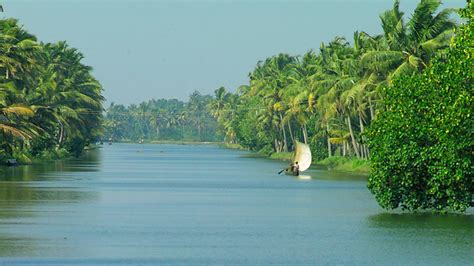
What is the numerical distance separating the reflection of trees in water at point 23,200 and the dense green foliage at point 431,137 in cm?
1216

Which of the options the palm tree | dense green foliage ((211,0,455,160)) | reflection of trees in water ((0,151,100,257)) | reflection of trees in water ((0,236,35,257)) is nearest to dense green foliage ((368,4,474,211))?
dense green foliage ((211,0,455,160))

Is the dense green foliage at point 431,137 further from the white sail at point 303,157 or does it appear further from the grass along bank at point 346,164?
the white sail at point 303,157

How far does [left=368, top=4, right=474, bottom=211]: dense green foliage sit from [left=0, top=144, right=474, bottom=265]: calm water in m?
1.00

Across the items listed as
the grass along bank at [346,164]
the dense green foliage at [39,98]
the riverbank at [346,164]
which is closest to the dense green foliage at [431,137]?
the dense green foliage at [39,98]

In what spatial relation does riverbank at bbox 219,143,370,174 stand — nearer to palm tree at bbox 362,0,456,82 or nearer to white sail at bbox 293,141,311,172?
white sail at bbox 293,141,311,172

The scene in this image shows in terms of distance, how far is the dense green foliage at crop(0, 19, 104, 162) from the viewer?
237 ft

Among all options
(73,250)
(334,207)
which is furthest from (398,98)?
(73,250)

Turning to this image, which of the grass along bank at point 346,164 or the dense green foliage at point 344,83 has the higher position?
the dense green foliage at point 344,83

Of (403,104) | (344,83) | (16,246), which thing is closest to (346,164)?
(344,83)

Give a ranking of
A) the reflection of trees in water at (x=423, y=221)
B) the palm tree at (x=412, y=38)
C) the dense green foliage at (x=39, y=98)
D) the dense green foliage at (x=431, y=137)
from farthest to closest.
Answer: the dense green foliage at (x=39, y=98)
the palm tree at (x=412, y=38)
the dense green foliage at (x=431, y=137)
the reflection of trees in water at (x=423, y=221)

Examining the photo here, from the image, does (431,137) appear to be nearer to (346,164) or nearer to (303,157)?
(303,157)

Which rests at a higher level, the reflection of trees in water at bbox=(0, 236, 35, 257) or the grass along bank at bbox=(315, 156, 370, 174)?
the grass along bank at bbox=(315, 156, 370, 174)

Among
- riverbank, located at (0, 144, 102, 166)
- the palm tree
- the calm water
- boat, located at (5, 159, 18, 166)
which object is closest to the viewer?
the calm water

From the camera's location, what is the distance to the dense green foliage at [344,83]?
63.2 meters
